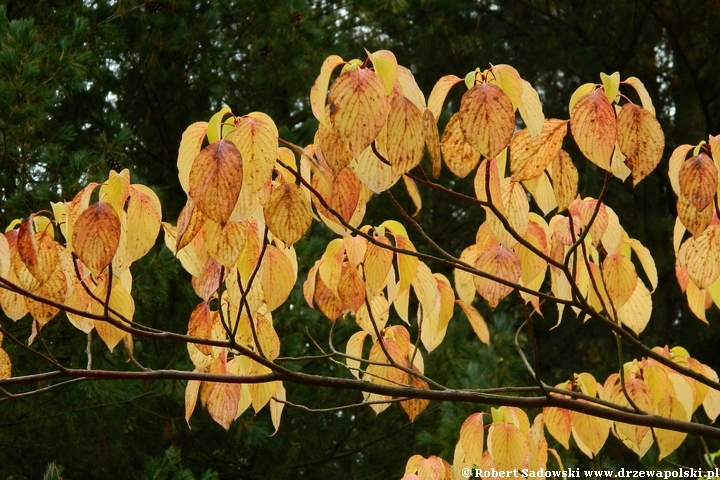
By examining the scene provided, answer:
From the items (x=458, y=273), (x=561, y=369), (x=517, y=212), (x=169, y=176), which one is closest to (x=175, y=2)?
(x=169, y=176)

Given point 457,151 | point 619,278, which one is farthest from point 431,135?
point 619,278

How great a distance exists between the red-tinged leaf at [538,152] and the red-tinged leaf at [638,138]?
0.06 metres

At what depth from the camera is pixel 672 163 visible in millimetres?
924

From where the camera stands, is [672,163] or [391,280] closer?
[672,163]

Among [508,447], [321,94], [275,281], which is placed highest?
[321,94]

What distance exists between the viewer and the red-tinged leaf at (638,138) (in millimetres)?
811

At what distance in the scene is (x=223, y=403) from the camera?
1120mm

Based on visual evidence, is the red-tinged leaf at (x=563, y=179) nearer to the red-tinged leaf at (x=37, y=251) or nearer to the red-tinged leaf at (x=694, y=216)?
the red-tinged leaf at (x=694, y=216)

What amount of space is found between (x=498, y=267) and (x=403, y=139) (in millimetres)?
294

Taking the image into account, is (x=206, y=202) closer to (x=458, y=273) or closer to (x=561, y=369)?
(x=458, y=273)

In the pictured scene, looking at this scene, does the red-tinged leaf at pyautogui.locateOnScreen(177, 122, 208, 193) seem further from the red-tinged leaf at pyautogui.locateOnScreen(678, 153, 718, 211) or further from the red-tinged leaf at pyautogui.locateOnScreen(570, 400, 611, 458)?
the red-tinged leaf at pyautogui.locateOnScreen(570, 400, 611, 458)

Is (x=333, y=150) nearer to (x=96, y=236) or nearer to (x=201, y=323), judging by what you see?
(x=96, y=236)

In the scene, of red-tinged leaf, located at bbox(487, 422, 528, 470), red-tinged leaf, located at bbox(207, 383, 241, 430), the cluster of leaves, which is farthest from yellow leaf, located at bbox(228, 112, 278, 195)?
red-tinged leaf, located at bbox(487, 422, 528, 470)

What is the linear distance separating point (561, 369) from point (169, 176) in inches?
120
